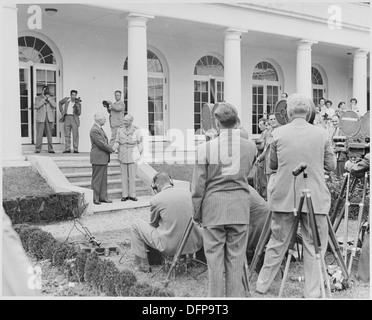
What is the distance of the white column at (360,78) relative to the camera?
48.8 ft

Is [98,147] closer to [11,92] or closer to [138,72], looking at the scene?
[11,92]

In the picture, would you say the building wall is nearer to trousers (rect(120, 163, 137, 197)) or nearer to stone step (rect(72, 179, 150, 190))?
stone step (rect(72, 179, 150, 190))

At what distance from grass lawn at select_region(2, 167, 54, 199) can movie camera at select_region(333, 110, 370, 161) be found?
14.9ft

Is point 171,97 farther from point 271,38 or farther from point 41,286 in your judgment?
point 41,286

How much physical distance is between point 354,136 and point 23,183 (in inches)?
208

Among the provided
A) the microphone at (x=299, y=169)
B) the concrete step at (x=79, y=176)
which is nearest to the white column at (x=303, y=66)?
the concrete step at (x=79, y=176)

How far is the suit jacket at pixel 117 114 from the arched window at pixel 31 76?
1388mm

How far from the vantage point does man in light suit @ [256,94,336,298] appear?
4438 mm

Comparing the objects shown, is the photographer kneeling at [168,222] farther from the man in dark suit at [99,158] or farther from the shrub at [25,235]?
the man in dark suit at [99,158]

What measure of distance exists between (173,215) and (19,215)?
3.10 meters

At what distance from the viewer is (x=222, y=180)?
4.09 meters

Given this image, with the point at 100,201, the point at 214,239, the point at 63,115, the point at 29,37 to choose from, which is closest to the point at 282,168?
the point at 214,239

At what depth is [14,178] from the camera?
28.9 feet

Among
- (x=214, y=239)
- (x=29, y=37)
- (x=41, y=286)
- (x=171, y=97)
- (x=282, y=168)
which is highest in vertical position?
(x=29, y=37)
